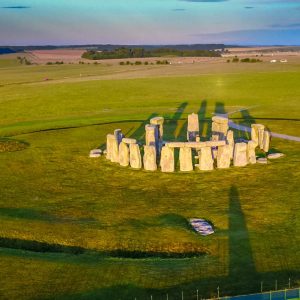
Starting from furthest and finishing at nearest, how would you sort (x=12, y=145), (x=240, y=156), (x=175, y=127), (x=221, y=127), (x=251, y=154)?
(x=175, y=127), (x=12, y=145), (x=221, y=127), (x=251, y=154), (x=240, y=156)

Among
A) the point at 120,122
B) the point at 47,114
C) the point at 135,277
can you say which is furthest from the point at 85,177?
the point at 47,114

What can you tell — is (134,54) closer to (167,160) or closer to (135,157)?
(135,157)

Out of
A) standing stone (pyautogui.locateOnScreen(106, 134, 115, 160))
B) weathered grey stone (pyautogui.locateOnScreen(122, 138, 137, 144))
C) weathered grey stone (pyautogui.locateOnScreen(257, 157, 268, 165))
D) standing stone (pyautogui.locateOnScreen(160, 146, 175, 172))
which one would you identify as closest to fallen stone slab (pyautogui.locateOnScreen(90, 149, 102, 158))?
standing stone (pyautogui.locateOnScreen(106, 134, 115, 160))

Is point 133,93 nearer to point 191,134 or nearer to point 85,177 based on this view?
point 191,134

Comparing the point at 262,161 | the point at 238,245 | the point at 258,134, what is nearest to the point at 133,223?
the point at 238,245

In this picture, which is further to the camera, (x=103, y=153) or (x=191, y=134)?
(x=191, y=134)
